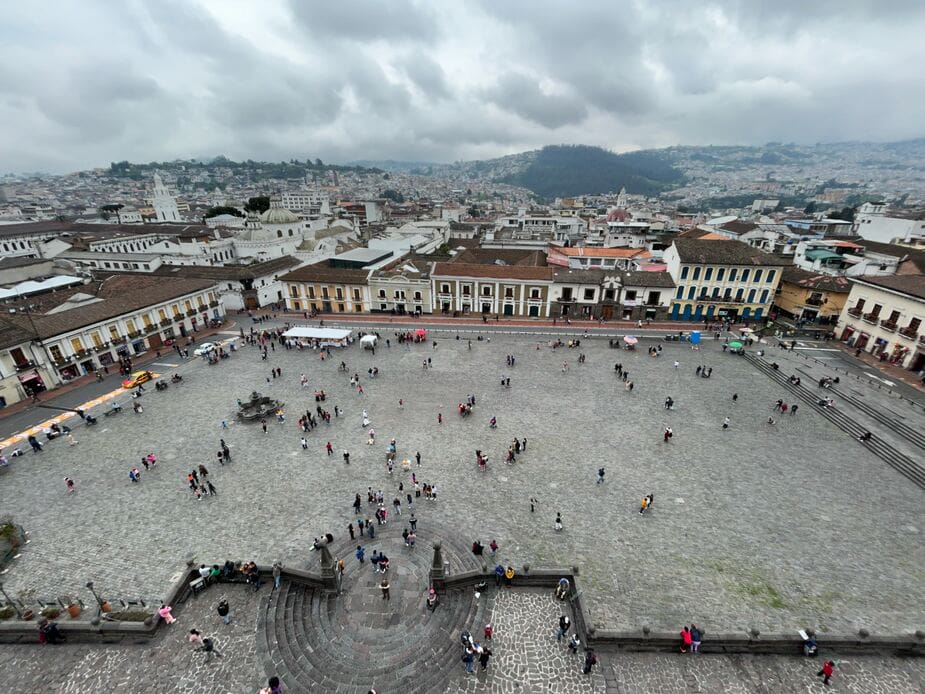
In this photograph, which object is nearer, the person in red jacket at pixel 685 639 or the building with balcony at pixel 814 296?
the person in red jacket at pixel 685 639

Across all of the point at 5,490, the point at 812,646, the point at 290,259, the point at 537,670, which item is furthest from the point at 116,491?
the point at 290,259

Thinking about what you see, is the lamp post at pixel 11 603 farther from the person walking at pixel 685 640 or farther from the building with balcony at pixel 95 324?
the person walking at pixel 685 640

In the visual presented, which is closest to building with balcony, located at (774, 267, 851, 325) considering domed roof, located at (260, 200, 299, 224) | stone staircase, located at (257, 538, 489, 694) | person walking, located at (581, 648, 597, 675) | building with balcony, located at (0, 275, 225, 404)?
person walking, located at (581, 648, 597, 675)

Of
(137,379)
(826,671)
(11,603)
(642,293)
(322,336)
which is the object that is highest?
(642,293)

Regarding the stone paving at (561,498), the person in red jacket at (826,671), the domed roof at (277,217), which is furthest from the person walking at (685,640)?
the domed roof at (277,217)

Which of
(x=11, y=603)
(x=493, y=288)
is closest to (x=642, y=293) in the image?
(x=493, y=288)

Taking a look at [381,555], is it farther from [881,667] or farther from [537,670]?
[881,667]

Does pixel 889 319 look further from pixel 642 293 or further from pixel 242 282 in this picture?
pixel 242 282
